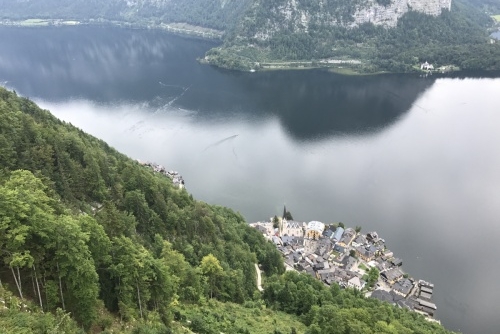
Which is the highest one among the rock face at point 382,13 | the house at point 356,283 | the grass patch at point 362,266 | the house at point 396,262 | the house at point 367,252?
the rock face at point 382,13

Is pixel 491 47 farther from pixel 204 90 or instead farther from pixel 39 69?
pixel 39 69

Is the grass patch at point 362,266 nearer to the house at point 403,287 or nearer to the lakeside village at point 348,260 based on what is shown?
the lakeside village at point 348,260

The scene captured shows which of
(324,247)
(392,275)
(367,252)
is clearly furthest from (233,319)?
(367,252)

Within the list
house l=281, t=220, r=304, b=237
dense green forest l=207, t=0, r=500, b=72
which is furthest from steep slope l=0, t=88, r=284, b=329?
dense green forest l=207, t=0, r=500, b=72

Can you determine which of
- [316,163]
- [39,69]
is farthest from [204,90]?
[39,69]

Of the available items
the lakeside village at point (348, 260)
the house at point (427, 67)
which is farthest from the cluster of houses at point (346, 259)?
the house at point (427, 67)

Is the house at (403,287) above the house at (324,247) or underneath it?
underneath
